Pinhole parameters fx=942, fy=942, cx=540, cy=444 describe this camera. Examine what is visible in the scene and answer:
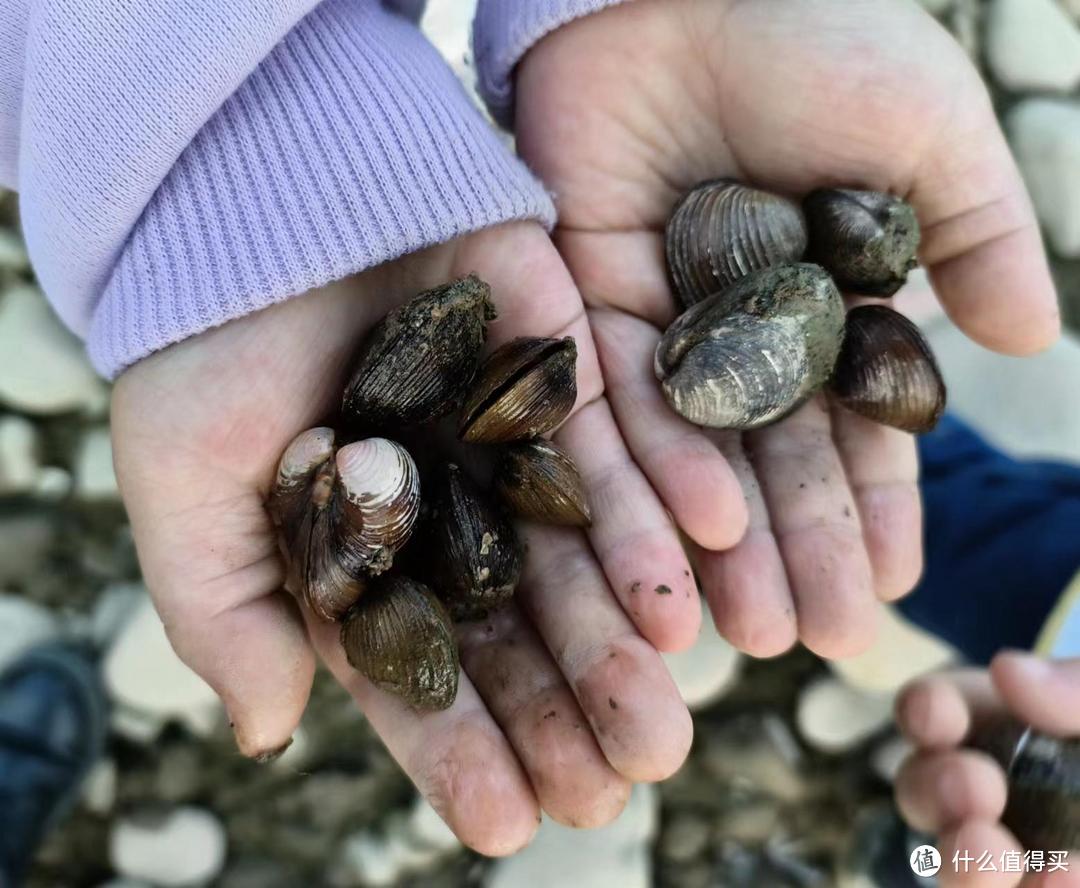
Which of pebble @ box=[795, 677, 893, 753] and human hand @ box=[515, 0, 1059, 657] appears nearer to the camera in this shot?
human hand @ box=[515, 0, 1059, 657]

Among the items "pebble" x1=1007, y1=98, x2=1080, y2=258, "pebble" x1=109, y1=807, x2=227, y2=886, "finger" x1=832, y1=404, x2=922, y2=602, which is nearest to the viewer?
"finger" x1=832, y1=404, x2=922, y2=602

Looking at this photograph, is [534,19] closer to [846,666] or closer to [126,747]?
[846,666]

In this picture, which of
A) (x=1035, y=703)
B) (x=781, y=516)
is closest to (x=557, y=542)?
(x=781, y=516)

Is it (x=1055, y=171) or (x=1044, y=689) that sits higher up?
(x=1055, y=171)

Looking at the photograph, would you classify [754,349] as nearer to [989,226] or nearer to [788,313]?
[788,313]

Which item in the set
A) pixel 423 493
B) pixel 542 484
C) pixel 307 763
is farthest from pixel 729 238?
pixel 307 763

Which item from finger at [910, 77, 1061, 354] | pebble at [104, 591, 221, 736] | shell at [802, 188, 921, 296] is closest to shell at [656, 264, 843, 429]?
shell at [802, 188, 921, 296]

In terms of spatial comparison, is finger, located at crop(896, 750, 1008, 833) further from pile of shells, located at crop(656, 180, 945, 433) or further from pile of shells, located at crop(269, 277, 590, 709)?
pile of shells, located at crop(269, 277, 590, 709)
